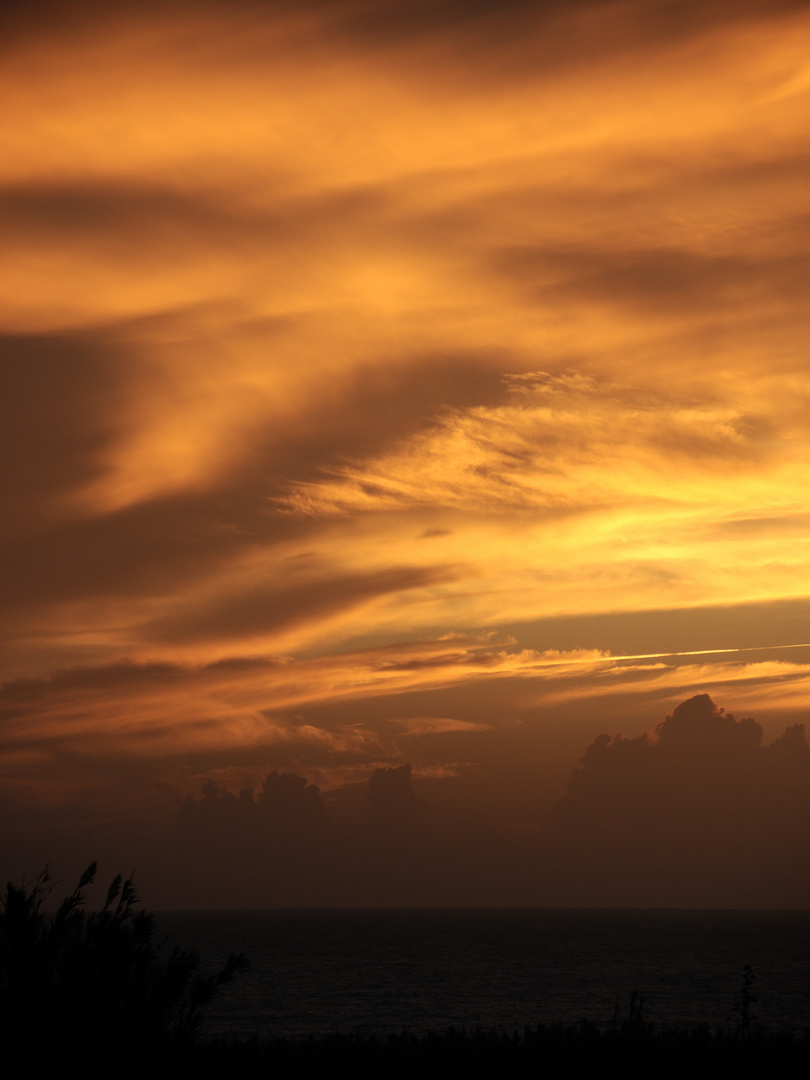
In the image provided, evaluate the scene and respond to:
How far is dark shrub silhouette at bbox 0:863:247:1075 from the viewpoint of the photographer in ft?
46.2

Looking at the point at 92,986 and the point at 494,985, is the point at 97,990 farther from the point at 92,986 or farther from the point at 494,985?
Result: the point at 494,985

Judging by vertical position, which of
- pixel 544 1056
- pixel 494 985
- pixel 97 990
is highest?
pixel 97 990

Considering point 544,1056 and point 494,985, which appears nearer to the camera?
point 544,1056

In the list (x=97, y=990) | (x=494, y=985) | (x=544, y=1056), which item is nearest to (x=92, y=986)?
(x=97, y=990)

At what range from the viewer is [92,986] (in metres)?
14.4

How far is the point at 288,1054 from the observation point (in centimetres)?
3152

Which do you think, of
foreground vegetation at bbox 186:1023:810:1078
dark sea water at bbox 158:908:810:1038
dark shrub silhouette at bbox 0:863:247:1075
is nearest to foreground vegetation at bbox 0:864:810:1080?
dark shrub silhouette at bbox 0:863:247:1075

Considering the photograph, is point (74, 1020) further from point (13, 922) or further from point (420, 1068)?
point (420, 1068)

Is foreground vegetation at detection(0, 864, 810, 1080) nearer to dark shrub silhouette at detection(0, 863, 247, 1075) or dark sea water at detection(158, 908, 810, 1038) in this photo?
dark shrub silhouette at detection(0, 863, 247, 1075)

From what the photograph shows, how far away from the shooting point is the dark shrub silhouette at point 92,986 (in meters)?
14.1

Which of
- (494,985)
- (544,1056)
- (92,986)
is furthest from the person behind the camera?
(494,985)

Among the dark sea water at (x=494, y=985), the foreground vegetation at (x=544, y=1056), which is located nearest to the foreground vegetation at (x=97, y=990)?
the foreground vegetation at (x=544, y=1056)

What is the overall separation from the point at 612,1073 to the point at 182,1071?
19753 mm

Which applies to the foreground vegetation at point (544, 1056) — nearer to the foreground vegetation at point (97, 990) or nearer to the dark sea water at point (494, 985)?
the foreground vegetation at point (97, 990)
